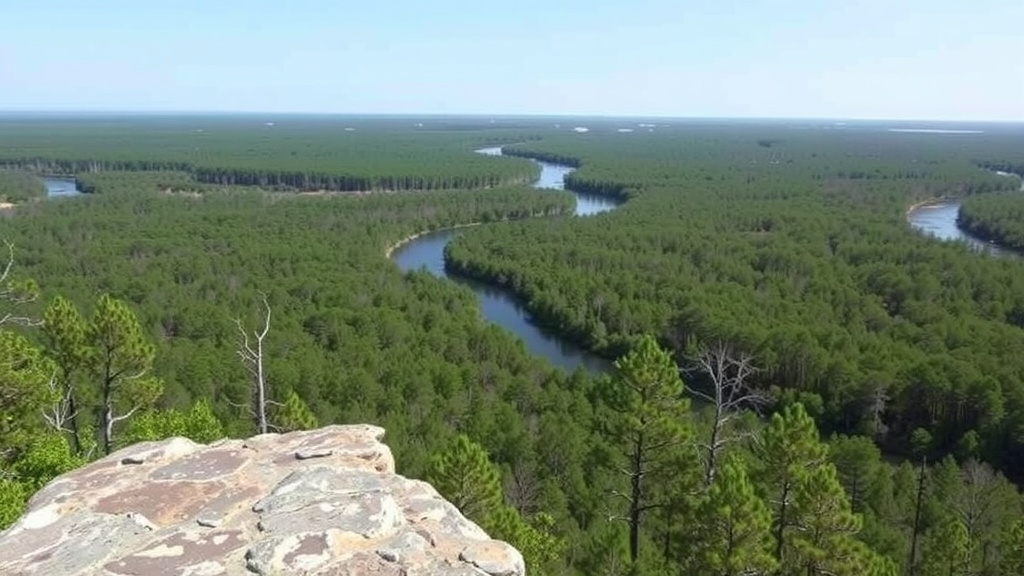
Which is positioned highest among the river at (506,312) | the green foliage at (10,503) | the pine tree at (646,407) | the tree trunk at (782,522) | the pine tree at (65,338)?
the pine tree at (65,338)

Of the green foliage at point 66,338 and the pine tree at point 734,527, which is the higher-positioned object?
the green foliage at point 66,338

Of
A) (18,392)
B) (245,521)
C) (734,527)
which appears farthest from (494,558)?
(18,392)

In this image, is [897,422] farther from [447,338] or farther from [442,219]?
[442,219]

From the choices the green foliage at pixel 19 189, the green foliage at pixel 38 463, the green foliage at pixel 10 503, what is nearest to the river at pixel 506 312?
the green foliage at pixel 38 463

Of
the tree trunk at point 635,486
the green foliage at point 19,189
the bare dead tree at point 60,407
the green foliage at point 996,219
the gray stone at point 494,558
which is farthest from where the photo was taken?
the green foliage at point 19,189

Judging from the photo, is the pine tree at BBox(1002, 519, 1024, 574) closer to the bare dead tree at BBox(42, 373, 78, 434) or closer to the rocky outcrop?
the rocky outcrop

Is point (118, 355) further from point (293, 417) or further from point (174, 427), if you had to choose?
point (293, 417)

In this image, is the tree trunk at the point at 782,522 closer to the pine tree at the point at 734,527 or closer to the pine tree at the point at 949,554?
the pine tree at the point at 734,527
